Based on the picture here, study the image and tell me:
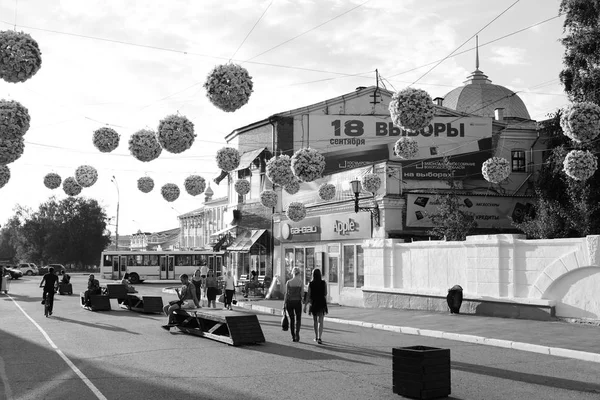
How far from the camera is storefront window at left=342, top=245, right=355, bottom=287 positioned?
89.9 feet

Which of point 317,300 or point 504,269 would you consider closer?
point 317,300

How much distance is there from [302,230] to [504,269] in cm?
1401

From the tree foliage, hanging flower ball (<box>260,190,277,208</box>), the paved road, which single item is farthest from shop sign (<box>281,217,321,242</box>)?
the tree foliage

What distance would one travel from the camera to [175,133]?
14.2 meters

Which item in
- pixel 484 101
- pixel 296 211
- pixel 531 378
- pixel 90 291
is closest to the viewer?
pixel 531 378

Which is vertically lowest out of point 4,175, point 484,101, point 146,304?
point 146,304

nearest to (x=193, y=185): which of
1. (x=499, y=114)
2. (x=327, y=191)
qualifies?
(x=327, y=191)

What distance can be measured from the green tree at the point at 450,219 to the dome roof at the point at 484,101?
57.2ft

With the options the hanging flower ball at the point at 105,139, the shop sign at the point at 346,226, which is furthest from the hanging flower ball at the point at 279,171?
the hanging flower ball at the point at 105,139

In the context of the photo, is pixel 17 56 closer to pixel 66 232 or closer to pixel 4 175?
pixel 4 175

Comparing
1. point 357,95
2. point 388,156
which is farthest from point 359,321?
point 357,95

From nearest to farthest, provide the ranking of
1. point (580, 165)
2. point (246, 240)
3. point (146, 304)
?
point (580, 165)
point (146, 304)
point (246, 240)

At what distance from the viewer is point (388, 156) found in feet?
112

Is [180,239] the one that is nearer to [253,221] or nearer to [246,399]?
[253,221]
